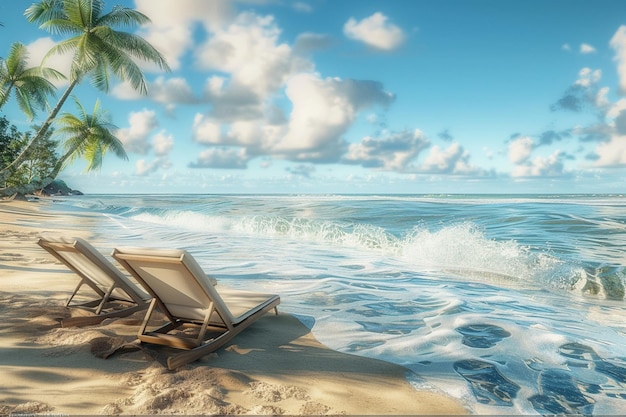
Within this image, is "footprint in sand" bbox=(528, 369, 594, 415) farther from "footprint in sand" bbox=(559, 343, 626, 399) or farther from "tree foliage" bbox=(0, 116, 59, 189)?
"tree foliage" bbox=(0, 116, 59, 189)

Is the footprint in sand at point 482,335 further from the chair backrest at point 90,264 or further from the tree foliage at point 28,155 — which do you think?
the tree foliage at point 28,155

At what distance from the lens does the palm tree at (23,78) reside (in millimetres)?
19172

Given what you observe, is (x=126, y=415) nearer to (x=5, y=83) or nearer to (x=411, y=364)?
(x=411, y=364)

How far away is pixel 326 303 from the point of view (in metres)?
5.90

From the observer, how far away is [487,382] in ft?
11.2

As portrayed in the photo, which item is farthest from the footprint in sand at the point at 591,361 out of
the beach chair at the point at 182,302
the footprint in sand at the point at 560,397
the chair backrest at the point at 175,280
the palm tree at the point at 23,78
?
the palm tree at the point at 23,78

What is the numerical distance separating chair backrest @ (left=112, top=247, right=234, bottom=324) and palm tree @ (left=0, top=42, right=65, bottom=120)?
61.5 ft

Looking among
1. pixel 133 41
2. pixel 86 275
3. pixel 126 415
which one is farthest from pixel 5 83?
A: pixel 126 415

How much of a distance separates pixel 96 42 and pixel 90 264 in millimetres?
15944

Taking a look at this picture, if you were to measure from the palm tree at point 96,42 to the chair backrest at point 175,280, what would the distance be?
15.0m

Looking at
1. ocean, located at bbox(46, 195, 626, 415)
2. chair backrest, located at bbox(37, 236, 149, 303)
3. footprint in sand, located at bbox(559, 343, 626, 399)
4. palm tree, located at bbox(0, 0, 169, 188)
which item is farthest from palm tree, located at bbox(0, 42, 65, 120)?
footprint in sand, located at bbox(559, 343, 626, 399)

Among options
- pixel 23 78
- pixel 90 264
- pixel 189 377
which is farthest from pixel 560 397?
pixel 23 78

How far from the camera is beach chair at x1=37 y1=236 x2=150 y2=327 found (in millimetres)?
4277

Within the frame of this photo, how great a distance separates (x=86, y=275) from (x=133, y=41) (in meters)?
15.8
